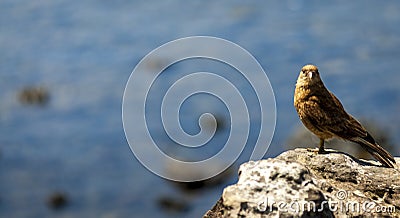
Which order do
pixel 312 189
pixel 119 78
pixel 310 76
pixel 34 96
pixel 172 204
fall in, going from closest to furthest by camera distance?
pixel 312 189 → pixel 310 76 → pixel 172 204 → pixel 119 78 → pixel 34 96

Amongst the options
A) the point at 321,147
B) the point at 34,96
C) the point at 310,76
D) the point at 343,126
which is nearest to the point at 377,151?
the point at 343,126

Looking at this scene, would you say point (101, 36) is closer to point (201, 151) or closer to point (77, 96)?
point (77, 96)

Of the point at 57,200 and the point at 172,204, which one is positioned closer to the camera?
the point at 172,204

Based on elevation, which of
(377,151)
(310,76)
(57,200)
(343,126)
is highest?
(57,200)

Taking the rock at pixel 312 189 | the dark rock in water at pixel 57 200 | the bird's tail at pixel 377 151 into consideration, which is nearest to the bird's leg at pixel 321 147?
the rock at pixel 312 189

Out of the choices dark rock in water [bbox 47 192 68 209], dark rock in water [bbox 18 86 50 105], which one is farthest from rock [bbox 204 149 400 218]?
dark rock in water [bbox 18 86 50 105]

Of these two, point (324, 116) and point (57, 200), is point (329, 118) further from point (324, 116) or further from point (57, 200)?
point (57, 200)

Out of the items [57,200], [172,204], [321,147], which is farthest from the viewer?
[57,200]
